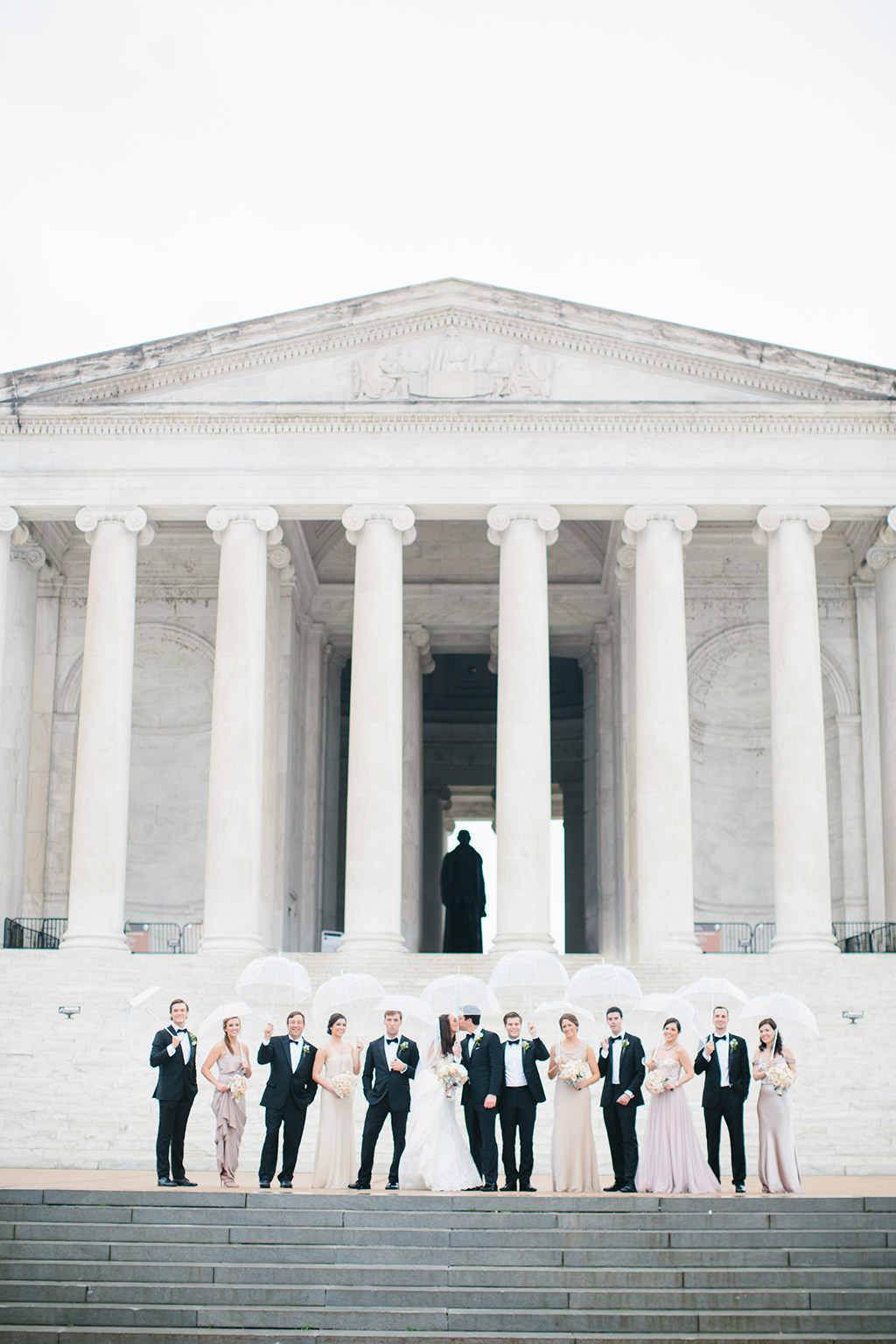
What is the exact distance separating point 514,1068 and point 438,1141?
4.78ft

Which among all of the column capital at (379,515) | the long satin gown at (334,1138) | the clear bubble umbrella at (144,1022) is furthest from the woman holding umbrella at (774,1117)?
the column capital at (379,515)

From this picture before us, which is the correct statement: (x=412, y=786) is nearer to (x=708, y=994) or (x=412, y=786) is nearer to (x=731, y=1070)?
(x=708, y=994)

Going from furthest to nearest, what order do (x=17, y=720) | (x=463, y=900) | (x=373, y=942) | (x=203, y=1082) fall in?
(x=463, y=900)
(x=17, y=720)
(x=373, y=942)
(x=203, y=1082)

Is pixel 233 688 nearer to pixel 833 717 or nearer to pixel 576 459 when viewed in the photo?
pixel 576 459

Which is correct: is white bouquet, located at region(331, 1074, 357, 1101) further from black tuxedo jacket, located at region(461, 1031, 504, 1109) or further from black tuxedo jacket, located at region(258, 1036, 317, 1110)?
black tuxedo jacket, located at region(461, 1031, 504, 1109)

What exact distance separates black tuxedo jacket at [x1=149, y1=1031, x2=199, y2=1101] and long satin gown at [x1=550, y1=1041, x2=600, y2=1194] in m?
5.21

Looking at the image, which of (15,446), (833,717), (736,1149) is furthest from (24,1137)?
(833,717)

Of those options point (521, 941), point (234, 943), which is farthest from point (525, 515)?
point (234, 943)

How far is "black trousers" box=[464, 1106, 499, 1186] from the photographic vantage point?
21688 mm

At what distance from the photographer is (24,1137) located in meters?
28.1

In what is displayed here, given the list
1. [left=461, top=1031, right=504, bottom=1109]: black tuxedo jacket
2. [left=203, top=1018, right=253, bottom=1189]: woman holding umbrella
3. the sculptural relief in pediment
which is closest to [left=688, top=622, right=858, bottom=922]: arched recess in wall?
the sculptural relief in pediment

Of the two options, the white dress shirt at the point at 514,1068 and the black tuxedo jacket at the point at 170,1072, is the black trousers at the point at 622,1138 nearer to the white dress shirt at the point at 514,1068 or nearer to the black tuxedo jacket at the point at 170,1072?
the white dress shirt at the point at 514,1068

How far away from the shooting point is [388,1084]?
2198 centimetres

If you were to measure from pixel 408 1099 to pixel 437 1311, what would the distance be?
519 centimetres
